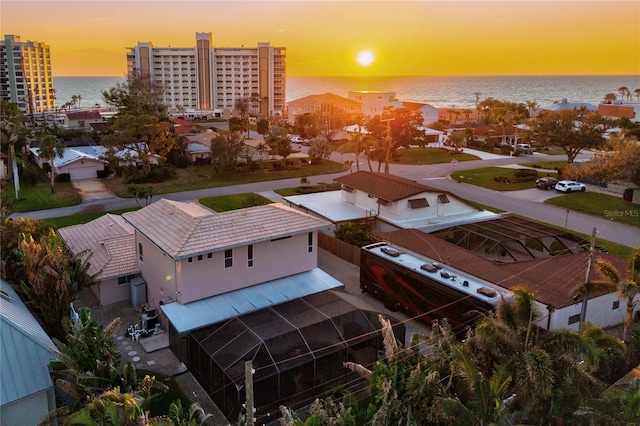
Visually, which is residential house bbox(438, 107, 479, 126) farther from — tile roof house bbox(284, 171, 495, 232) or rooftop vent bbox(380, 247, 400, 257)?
rooftop vent bbox(380, 247, 400, 257)

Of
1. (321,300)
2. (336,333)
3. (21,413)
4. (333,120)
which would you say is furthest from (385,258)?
(333,120)

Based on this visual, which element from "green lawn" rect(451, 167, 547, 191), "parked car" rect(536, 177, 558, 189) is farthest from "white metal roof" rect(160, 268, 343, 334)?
"parked car" rect(536, 177, 558, 189)

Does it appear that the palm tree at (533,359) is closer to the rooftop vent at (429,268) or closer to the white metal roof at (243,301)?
the rooftop vent at (429,268)

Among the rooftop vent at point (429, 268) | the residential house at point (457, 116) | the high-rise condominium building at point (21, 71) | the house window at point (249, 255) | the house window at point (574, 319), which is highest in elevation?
the high-rise condominium building at point (21, 71)

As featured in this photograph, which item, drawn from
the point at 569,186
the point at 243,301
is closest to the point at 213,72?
the point at 569,186

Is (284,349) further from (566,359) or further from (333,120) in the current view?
(333,120)

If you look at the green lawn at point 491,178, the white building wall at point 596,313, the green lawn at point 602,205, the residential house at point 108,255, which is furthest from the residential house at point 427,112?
the white building wall at point 596,313
